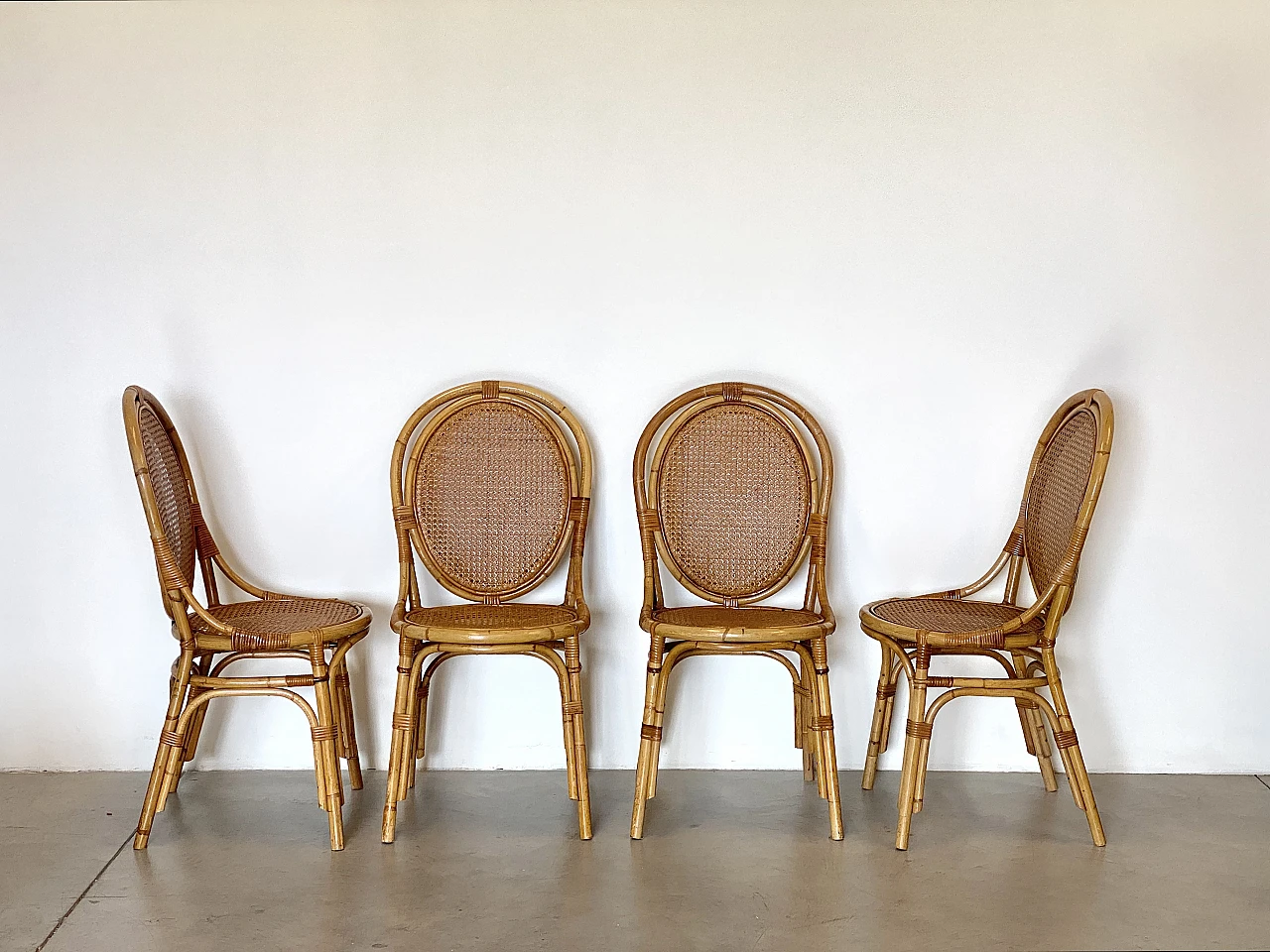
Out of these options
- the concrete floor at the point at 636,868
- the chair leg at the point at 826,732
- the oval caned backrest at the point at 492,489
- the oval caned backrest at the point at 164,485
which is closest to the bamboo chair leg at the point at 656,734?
the concrete floor at the point at 636,868

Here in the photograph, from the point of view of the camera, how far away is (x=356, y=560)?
118 inches

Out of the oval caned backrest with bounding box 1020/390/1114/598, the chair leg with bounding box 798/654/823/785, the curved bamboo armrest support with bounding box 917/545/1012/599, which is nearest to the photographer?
the oval caned backrest with bounding box 1020/390/1114/598

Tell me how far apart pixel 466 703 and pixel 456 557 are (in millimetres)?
416

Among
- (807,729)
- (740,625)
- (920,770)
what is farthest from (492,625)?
(920,770)

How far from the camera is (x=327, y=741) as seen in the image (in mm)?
2461

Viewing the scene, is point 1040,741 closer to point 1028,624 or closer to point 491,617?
point 1028,624

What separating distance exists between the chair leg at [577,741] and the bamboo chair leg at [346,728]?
1.95 feet

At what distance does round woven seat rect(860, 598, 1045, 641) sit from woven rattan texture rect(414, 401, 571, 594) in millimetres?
813

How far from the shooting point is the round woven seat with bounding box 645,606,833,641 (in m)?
2.48

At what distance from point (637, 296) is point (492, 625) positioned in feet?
3.09

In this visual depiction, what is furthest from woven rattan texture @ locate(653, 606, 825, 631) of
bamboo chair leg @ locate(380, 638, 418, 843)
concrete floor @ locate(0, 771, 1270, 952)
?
bamboo chair leg @ locate(380, 638, 418, 843)

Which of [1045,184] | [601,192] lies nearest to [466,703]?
[601,192]

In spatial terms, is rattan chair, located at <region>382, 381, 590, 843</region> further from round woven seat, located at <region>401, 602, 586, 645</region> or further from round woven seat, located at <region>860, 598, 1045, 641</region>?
round woven seat, located at <region>860, 598, 1045, 641</region>

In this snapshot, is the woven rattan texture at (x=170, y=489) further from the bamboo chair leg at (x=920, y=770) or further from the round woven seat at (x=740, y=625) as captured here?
the bamboo chair leg at (x=920, y=770)
